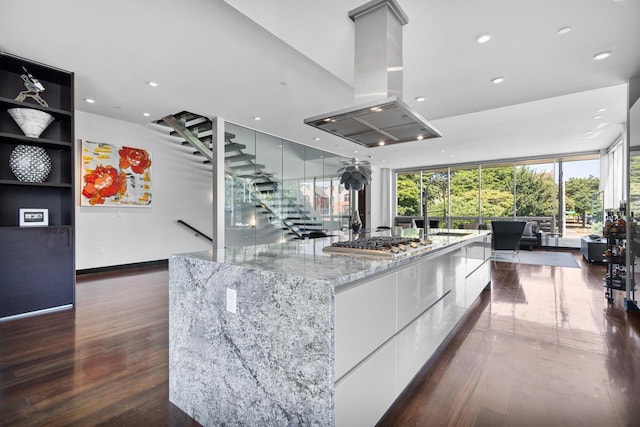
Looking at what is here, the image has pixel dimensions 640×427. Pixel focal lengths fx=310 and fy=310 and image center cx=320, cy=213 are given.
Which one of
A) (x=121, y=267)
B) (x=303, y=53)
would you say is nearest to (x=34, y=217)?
(x=121, y=267)

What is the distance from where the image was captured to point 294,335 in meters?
1.20

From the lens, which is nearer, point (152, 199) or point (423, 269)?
point (423, 269)

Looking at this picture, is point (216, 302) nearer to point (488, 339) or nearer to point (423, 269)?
point (423, 269)

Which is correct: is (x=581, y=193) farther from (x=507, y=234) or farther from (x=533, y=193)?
(x=507, y=234)

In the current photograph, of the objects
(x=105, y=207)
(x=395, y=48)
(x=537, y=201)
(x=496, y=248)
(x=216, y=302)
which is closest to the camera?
(x=216, y=302)

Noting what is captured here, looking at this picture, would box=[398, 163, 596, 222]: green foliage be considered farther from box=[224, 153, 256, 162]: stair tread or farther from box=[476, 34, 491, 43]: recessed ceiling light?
box=[476, 34, 491, 43]: recessed ceiling light

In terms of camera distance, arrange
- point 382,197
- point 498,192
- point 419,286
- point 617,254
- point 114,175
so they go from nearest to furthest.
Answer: point 419,286 < point 617,254 < point 114,175 < point 498,192 < point 382,197

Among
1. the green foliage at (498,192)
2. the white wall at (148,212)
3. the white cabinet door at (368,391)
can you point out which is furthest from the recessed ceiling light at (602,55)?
the white wall at (148,212)

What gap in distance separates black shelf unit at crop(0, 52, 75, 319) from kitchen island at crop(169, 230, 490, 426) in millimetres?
2715

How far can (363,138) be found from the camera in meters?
3.10

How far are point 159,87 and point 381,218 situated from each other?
8920 millimetres

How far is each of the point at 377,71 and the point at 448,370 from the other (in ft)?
7.32

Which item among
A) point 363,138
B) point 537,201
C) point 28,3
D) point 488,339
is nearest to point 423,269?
point 488,339

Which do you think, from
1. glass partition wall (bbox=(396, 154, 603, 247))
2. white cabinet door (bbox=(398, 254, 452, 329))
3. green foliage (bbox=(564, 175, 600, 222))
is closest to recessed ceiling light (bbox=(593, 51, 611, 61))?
white cabinet door (bbox=(398, 254, 452, 329))
